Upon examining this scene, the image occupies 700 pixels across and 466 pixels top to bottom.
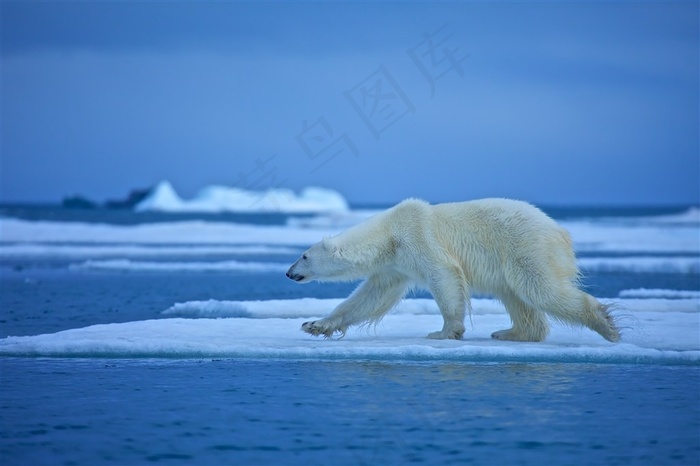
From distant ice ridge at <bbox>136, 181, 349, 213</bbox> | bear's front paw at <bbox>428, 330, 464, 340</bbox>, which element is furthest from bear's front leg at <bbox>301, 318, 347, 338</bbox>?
distant ice ridge at <bbox>136, 181, 349, 213</bbox>

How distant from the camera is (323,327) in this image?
887cm

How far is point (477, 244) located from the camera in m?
8.51

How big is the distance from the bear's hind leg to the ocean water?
0.31 m

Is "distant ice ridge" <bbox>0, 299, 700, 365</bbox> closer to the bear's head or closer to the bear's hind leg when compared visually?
the bear's hind leg

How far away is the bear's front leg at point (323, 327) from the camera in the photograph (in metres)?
8.84

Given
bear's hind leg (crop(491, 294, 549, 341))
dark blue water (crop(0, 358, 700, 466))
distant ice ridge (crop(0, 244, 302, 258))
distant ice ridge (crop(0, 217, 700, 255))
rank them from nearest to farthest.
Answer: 1. dark blue water (crop(0, 358, 700, 466))
2. bear's hind leg (crop(491, 294, 549, 341))
3. distant ice ridge (crop(0, 244, 302, 258))
4. distant ice ridge (crop(0, 217, 700, 255))

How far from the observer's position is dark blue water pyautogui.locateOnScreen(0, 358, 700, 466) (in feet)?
16.7

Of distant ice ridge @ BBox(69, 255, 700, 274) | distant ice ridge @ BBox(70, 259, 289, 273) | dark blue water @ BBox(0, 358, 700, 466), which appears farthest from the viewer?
distant ice ridge @ BBox(70, 259, 289, 273)

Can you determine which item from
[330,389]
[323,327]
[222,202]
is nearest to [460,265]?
[323,327]

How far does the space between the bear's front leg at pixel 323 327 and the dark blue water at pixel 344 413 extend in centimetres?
106

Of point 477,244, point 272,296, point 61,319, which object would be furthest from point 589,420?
point 272,296

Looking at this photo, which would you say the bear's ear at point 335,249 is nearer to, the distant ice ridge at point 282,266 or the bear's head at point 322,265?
the bear's head at point 322,265

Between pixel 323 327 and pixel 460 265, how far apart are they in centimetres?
146

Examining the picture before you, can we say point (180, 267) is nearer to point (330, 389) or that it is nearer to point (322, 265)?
point (322, 265)
